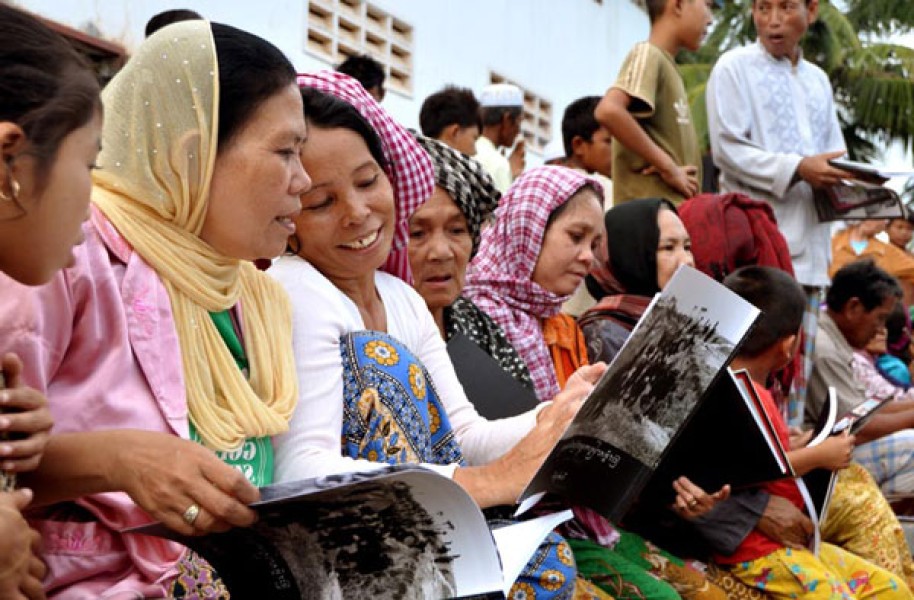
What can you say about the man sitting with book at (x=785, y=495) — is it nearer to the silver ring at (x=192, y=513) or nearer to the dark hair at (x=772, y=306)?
the dark hair at (x=772, y=306)

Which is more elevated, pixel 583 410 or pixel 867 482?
pixel 583 410

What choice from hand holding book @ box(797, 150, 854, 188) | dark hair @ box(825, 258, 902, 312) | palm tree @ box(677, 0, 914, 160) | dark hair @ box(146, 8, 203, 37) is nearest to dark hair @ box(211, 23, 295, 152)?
dark hair @ box(146, 8, 203, 37)

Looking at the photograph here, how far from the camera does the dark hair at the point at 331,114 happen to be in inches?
98.1

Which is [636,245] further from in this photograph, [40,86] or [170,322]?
[40,86]

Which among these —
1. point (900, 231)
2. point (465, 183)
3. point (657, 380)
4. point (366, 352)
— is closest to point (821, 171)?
point (465, 183)

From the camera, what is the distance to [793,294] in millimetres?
4000

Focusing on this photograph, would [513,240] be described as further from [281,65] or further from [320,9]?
[320,9]

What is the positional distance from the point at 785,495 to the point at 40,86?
2606mm

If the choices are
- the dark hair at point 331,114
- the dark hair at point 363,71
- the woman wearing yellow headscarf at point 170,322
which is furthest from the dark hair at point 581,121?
the woman wearing yellow headscarf at point 170,322

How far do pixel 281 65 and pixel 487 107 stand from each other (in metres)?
5.64

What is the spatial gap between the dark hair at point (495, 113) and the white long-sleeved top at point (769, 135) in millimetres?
2157

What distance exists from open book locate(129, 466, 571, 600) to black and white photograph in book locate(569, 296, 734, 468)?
0.57 m

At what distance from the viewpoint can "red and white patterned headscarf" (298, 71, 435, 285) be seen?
2.57 meters

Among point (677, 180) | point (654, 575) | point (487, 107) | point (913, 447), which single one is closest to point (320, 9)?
point (487, 107)
